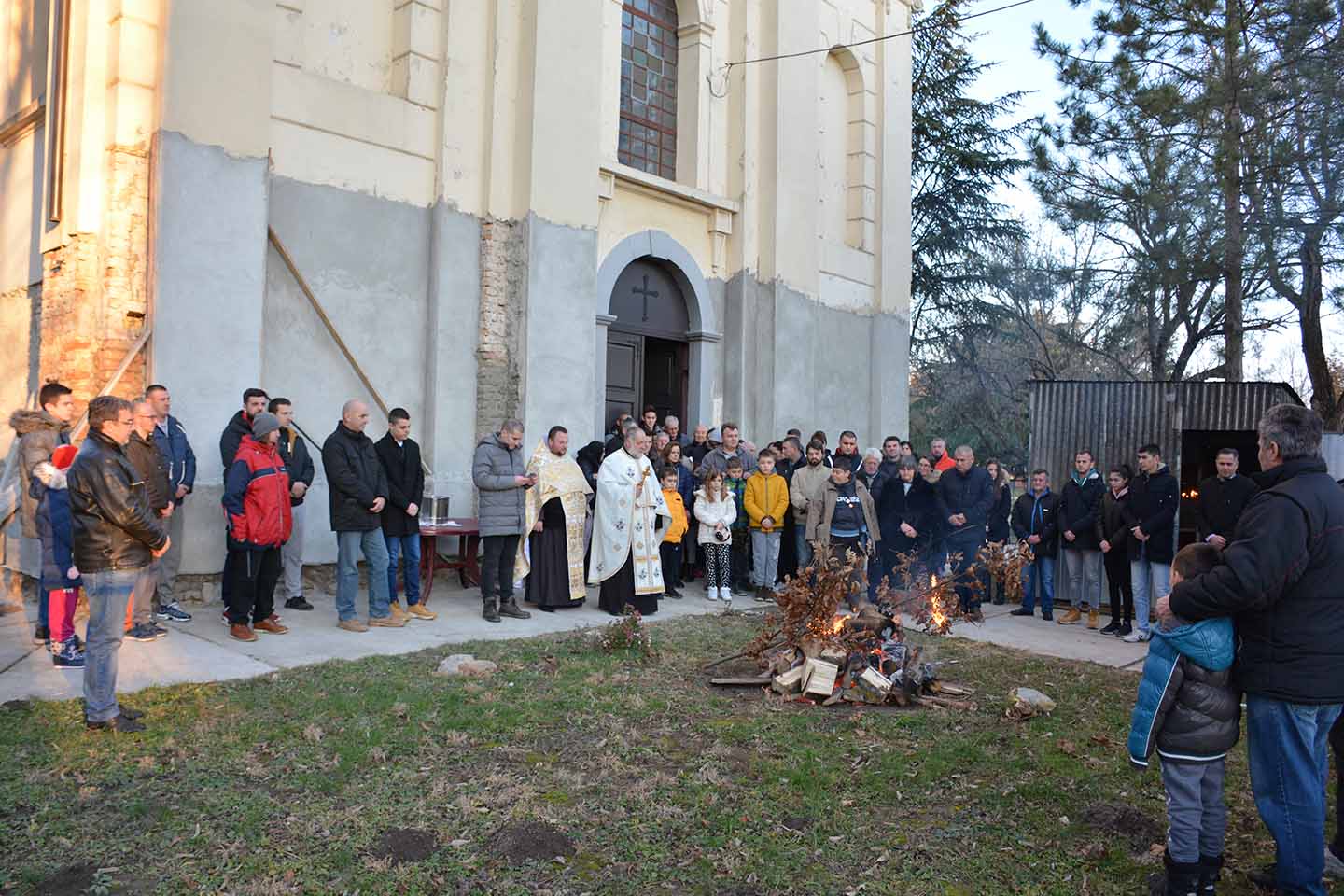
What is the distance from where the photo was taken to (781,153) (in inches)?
565

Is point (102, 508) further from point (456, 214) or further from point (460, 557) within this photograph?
point (456, 214)

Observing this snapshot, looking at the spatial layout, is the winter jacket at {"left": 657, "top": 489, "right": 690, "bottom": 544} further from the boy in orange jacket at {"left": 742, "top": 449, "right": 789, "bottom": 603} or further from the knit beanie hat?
the knit beanie hat

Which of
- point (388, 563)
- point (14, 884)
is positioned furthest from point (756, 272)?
point (14, 884)

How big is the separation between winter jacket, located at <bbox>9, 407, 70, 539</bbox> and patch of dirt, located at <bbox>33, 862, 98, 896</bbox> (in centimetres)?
429

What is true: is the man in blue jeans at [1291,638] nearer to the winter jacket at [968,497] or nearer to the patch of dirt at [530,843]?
the patch of dirt at [530,843]

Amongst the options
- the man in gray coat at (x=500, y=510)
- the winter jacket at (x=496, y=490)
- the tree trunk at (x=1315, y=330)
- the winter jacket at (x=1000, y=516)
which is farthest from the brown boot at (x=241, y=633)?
the tree trunk at (x=1315, y=330)

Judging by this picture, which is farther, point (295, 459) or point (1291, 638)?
point (295, 459)

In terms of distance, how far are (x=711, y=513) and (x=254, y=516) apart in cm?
479

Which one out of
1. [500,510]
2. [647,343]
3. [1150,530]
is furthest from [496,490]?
[1150,530]

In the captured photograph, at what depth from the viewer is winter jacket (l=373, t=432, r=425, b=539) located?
843cm

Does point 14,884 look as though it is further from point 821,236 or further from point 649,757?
point 821,236

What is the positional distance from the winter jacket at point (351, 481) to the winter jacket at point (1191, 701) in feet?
19.9

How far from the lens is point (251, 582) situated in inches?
300

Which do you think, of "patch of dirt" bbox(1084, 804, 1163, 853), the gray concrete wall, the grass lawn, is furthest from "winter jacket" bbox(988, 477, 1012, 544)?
the gray concrete wall
